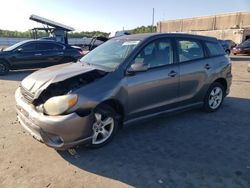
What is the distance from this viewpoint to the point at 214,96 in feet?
19.7

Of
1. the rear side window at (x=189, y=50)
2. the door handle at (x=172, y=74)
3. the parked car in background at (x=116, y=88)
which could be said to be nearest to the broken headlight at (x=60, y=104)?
the parked car in background at (x=116, y=88)

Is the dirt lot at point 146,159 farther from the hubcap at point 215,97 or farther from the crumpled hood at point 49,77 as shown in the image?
the crumpled hood at point 49,77

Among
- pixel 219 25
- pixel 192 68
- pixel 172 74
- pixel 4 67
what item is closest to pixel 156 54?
pixel 172 74

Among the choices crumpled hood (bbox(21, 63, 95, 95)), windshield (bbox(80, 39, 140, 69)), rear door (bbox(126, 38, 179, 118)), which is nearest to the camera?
crumpled hood (bbox(21, 63, 95, 95))

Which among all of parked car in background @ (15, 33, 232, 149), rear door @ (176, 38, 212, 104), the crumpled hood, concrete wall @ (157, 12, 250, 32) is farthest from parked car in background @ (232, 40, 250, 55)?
the crumpled hood

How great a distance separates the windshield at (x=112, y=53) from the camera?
4.50 m

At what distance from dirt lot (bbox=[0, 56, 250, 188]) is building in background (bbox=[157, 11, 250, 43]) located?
3996cm

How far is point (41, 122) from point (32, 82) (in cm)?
86

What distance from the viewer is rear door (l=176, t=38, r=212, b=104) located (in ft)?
16.9

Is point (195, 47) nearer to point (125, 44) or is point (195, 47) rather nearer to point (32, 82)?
point (125, 44)

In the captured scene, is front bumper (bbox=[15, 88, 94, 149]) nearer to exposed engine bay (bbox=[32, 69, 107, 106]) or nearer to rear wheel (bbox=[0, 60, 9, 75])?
exposed engine bay (bbox=[32, 69, 107, 106])

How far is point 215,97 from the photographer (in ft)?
19.8

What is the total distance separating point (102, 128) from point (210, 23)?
51482mm

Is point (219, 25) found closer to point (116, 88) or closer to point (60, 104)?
point (116, 88)
